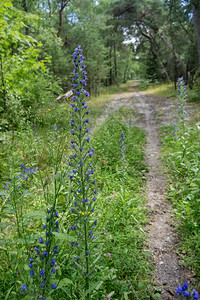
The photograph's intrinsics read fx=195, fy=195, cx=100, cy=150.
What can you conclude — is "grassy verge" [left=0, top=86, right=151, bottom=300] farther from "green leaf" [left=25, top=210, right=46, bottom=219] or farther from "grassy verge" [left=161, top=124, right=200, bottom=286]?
"grassy verge" [left=161, top=124, right=200, bottom=286]

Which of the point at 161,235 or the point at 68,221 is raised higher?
the point at 68,221

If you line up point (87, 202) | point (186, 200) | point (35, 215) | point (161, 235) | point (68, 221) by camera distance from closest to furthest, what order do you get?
point (35, 215), point (87, 202), point (68, 221), point (161, 235), point (186, 200)

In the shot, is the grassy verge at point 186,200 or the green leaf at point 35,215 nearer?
the green leaf at point 35,215

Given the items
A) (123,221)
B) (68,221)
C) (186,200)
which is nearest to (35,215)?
(68,221)

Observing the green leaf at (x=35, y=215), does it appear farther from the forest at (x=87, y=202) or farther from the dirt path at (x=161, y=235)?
the dirt path at (x=161, y=235)

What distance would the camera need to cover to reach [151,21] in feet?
67.6

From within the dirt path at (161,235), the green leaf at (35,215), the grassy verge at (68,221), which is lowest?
the dirt path at (161,235)

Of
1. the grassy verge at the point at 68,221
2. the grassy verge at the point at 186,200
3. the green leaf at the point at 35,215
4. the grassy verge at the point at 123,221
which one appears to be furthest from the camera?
the grassy verge at the point at 186,200

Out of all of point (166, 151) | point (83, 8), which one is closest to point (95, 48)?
point (83, 8)

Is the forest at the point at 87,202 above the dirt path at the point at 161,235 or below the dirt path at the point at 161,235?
above

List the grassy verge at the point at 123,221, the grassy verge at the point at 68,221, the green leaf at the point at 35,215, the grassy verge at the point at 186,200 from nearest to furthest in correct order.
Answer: the green leaf at the point at 35,215 → the grassy verge at the point at 68,221 → the grassy verge at the point at 123,221 → the grassy verge at the point at 186,200

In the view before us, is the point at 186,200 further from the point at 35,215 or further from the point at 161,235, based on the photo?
the point at 35,215

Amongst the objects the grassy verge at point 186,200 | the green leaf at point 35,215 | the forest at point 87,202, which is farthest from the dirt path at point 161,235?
the green leaf at point 35,215

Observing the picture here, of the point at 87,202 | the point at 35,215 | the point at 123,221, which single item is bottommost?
the point at 123,221
